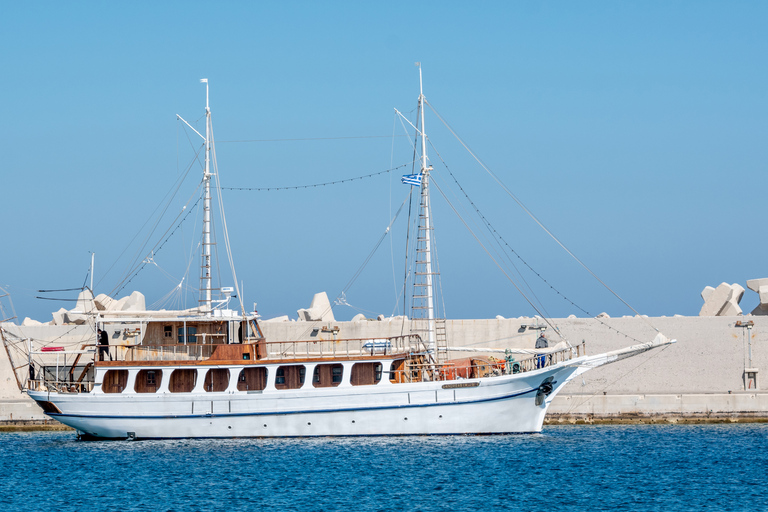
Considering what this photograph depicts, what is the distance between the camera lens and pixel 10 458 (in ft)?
103

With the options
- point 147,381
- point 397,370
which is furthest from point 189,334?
point 397,370

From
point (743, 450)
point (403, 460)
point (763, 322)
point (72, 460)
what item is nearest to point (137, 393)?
point (72, 460)

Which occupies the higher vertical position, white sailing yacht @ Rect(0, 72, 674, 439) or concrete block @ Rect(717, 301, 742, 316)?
concrete block @ Rect(717, 301, 742, 316)

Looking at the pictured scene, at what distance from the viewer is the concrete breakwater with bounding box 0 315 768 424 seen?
3694 centimetres

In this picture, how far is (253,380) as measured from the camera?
1377 inches

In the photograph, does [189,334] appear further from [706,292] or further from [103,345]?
[706,292]

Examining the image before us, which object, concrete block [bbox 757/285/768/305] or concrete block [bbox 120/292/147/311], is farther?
concrete block [bbox 120/292/147/311]

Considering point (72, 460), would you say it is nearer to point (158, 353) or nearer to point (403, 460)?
point (158, 353)

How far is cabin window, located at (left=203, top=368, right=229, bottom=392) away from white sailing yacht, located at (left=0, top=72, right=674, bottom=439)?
0.03 metres

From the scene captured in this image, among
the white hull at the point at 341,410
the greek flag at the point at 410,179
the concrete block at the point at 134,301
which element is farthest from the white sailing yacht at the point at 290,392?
the concrete block at the point at 134,301

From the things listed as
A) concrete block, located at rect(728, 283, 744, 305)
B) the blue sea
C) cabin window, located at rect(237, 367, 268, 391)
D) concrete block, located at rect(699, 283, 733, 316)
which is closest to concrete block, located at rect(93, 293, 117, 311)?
the blue sea

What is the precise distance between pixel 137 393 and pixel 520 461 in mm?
13714

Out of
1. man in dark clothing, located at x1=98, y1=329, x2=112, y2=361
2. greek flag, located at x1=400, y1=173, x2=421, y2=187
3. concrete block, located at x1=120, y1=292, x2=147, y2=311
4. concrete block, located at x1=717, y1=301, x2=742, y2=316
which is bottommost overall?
man in dark clothing, located at x1=98, y1=329, x2=112, y2=361

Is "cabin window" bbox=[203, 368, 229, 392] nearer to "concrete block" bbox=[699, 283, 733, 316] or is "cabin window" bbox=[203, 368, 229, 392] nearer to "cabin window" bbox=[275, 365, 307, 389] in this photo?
"cabin window" bbox=[275, 365, 307, 389]
